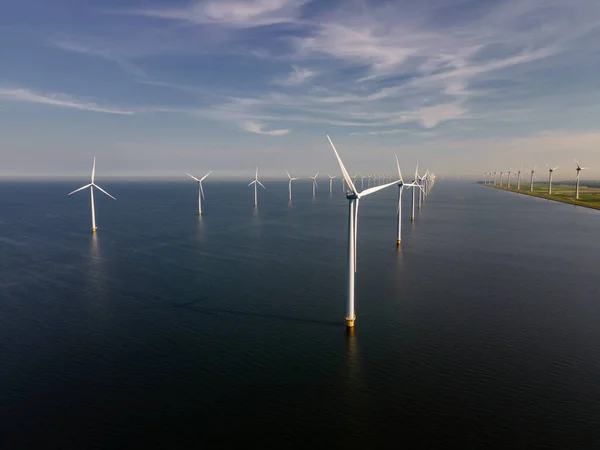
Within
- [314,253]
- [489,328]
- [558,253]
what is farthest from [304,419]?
[558,253]

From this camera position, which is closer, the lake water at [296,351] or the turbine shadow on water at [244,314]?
the lake water at [296,351]

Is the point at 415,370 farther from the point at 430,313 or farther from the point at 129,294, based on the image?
the point at 129,294

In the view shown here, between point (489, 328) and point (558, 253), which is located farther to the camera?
point (558, 253)

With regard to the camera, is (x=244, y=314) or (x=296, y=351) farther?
(x=244, y=314)

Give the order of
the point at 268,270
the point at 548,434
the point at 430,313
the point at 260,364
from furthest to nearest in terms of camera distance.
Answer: the point at 268,270 < the point at 430,313 < the point at 260,364 < the point at 548,434

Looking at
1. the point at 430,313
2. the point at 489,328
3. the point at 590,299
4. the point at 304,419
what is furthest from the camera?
the point at 590,299

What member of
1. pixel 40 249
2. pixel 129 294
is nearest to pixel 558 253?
pixel 129 294

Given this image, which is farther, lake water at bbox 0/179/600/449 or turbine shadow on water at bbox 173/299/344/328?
turbine shadow on water at bbox 173/299/344/328
